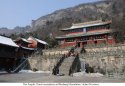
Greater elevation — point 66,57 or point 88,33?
point 88,33

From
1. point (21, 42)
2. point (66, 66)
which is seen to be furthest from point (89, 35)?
point (66, 66)

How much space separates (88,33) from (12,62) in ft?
50.2

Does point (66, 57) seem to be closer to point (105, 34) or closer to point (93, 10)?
point (105, 34)

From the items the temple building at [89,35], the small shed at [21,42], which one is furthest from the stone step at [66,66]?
the small shed at [21,42]

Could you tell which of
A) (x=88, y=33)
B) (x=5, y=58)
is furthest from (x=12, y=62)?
(x=88, y=33)

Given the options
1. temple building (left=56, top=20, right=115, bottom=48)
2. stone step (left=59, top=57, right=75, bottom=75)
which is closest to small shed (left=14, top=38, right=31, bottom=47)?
temple building (left=56, top=20, right=115, bottom=48)

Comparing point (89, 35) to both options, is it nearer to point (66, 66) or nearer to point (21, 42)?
point (21, 42)

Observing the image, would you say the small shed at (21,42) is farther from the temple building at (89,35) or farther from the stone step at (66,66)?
the stone step at (66,66)

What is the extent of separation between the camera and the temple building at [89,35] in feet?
138

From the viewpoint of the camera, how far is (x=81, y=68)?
30.8 m

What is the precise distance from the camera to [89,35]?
43.6 metres

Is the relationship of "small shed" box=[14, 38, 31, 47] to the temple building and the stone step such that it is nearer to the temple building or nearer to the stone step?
the temple building

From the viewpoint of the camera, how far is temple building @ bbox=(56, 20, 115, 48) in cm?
4206

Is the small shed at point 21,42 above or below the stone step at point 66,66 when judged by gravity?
above
